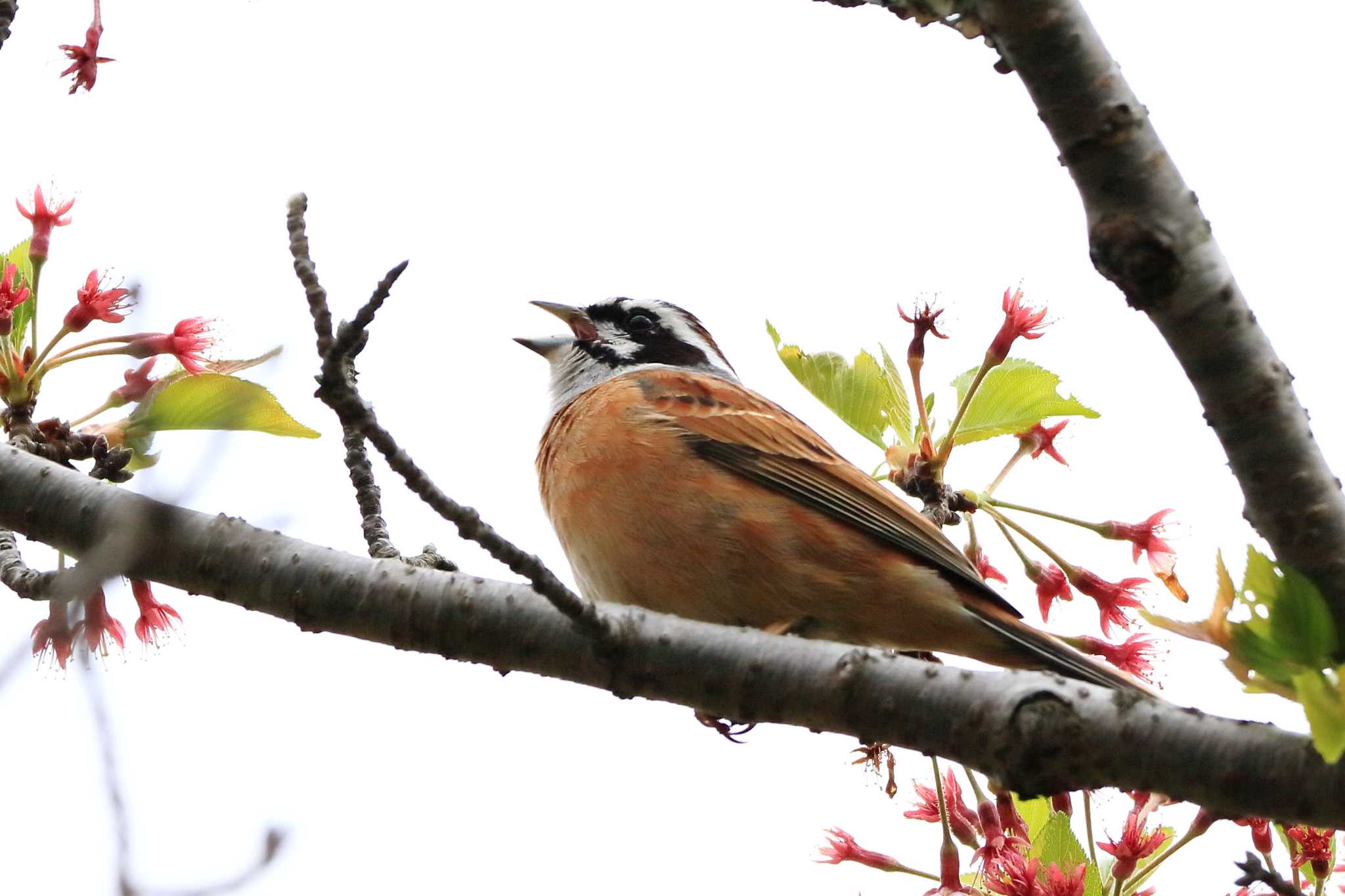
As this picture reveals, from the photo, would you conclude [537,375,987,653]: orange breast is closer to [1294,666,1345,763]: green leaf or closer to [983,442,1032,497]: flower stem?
[983,442,1032,497]: flower stem

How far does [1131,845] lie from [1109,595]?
40.5 inches

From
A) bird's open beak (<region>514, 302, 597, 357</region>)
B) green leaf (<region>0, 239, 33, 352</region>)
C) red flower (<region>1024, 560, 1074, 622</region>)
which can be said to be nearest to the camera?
green leaf (<region>0, 239, 33, 352</region>)

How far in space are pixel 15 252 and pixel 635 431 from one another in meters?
2.07

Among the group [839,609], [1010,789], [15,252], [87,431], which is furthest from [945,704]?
[15,252]

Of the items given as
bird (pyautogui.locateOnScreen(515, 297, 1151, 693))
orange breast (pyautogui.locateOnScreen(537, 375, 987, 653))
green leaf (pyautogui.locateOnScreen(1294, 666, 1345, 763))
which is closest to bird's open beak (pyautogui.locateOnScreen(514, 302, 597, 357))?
bird (pyautogui.locateOnScreen(515, 297, 1151, 693))

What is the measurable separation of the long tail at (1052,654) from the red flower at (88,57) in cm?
301

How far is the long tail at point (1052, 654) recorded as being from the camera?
3.83m

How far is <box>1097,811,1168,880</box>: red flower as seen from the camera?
367cm

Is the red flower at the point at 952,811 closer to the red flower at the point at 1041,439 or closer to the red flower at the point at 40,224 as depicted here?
the red flower at the point at 1041,439

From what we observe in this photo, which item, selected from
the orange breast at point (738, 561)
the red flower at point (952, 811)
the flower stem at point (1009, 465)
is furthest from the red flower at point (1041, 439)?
the red flower at point (952, 811)

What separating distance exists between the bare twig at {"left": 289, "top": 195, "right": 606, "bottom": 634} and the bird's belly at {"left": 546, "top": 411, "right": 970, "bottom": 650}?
139cm

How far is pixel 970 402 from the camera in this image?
4.67 metres

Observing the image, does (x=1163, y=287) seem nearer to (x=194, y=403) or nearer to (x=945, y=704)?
(x=945, y=704)

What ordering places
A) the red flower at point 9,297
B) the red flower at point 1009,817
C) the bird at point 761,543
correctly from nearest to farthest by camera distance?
the red flower at point 1009,817, the red flower at point 9,297, the bird at point 761,543
